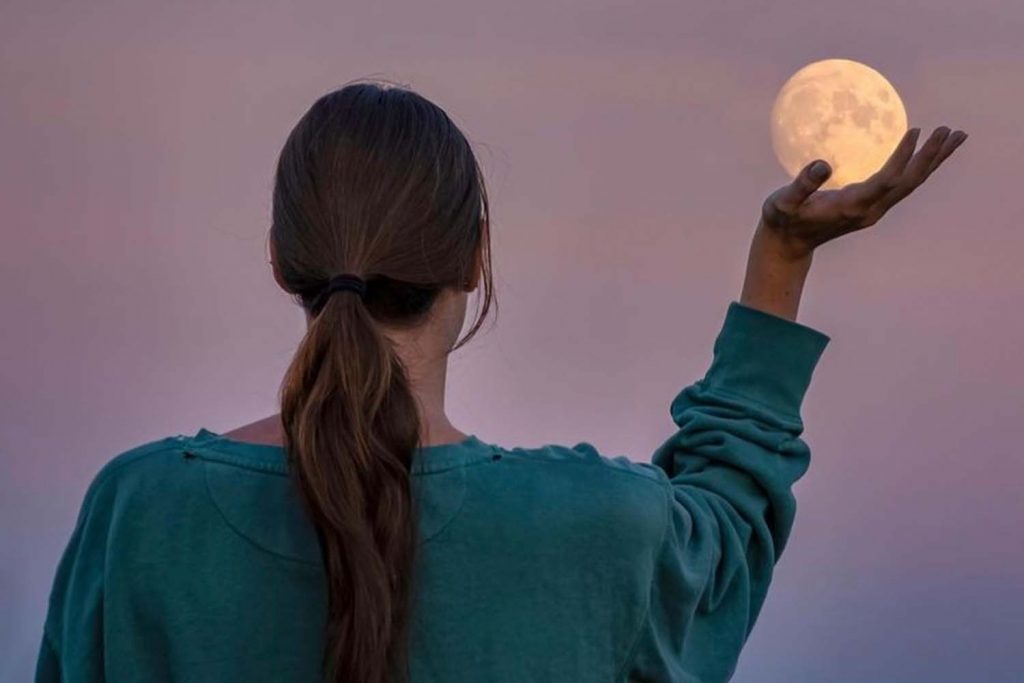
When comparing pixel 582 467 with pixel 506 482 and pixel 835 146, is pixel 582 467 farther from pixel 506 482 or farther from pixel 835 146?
pixel 835 146

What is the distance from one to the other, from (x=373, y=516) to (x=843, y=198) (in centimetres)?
42

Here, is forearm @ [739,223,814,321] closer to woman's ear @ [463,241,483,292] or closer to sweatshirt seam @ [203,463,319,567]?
woman's ear @ [463,241,483,292]

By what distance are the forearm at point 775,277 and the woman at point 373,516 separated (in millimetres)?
198

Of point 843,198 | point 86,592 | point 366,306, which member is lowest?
point 86,592

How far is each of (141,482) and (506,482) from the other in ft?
0.75

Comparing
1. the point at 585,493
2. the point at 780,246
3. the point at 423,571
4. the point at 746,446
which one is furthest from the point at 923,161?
the point at 423,571

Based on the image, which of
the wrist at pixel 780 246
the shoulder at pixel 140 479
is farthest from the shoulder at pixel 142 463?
the wrist at pixel 780 246

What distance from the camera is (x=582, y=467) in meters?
0.87

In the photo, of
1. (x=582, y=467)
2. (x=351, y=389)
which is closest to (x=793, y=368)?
(x=582, y=467)

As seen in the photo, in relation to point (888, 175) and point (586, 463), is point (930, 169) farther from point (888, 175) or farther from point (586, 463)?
point (586, 463)

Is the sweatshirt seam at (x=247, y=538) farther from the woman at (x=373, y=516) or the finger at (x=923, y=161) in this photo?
the finger at (x=923, y=161)

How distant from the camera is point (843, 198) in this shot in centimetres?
99

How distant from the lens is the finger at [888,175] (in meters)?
0.97

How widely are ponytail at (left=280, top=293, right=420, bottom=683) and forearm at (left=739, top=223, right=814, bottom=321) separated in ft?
1.05
